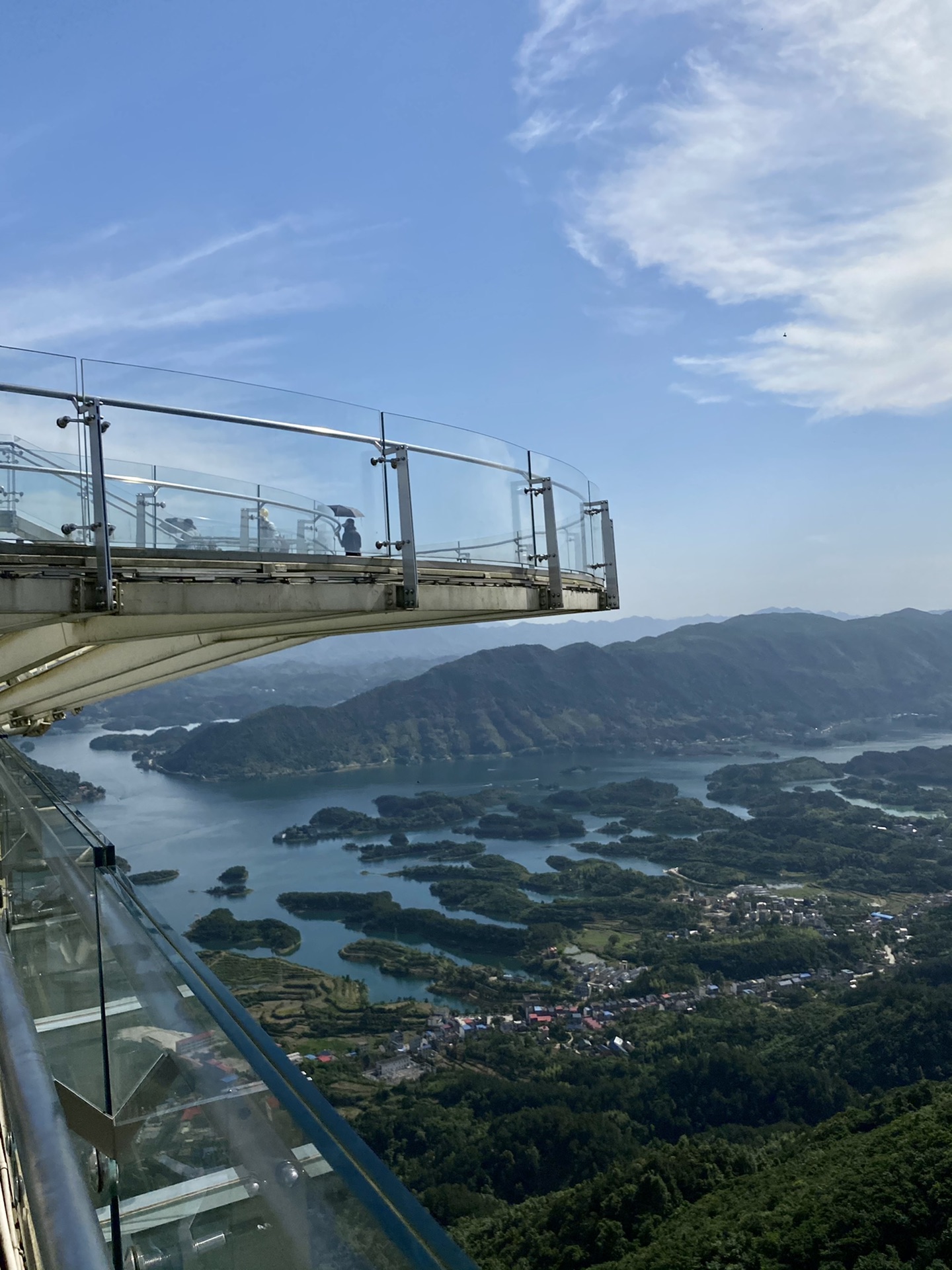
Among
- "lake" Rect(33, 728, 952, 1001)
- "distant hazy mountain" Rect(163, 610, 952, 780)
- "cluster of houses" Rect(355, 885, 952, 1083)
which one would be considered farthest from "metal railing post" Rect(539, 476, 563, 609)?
"distant hazy mountain" Rect(163, 610, 952, 780)

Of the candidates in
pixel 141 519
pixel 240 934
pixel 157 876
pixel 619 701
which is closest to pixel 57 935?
pixel 141 519

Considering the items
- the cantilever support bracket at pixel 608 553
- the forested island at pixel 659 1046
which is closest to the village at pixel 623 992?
the forested island at pixel 659 1046

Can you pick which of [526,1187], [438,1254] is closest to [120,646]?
[438,1254]

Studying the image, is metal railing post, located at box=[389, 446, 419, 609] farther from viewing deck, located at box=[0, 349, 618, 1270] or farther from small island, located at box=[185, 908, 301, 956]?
small island, located at box=[185, 908, 301, 956]

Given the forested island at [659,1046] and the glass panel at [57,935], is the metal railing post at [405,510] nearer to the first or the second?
the glass panel at [57,935]

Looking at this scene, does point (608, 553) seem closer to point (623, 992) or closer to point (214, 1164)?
point (214, 1164)

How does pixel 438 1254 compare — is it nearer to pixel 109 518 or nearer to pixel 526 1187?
pixel 109 518
